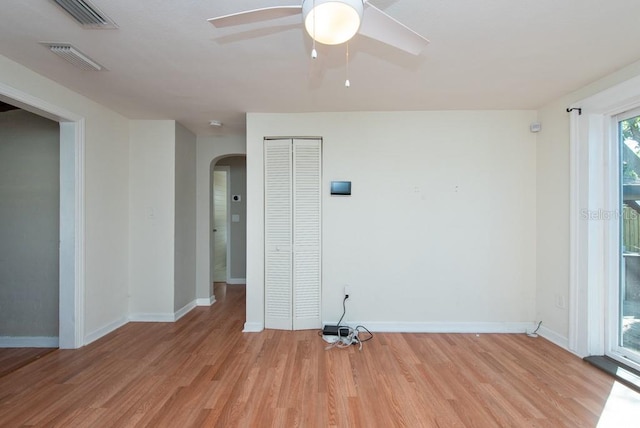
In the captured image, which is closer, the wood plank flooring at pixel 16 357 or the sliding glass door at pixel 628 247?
the sliding glass door at pixel 628 247

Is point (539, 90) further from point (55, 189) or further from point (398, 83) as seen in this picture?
point (55, 189)

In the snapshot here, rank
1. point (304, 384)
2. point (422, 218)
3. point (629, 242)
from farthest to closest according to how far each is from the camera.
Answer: point (422, 218) → point (629, 242) → point (304, 384)

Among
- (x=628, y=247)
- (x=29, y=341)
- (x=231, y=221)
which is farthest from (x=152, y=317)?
(x=628, y=247)

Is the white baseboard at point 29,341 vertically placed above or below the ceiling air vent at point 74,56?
below

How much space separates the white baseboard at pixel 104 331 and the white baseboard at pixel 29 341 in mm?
422

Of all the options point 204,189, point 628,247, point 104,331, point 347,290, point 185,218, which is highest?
point 204,189

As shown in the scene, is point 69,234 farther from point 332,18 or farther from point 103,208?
point 332,18

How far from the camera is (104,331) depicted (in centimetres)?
304

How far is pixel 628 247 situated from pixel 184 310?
4645 mm

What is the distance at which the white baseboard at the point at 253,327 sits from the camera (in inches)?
123

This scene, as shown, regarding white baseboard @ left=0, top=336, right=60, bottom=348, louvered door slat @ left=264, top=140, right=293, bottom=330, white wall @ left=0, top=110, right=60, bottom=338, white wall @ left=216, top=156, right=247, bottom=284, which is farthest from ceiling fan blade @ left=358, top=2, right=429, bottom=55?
white wall @ left=216, top=156, right=247, bottom=284

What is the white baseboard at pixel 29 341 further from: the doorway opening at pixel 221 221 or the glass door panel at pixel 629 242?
the glass door panel at pixel 629 242

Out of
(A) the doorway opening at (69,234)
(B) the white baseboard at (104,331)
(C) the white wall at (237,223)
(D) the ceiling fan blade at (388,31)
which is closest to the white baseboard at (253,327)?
(B) the white baseboard at (104,331)

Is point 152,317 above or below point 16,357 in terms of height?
above
